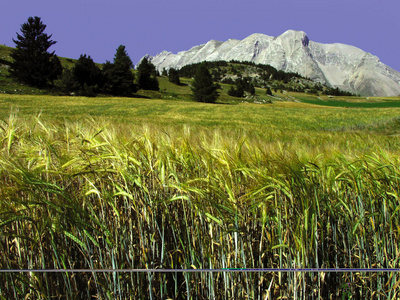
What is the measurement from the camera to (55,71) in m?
50.5

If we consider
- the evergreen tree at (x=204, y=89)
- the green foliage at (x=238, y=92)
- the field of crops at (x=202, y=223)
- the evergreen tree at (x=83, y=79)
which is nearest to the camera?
the field of crops at (x=202, y=223)

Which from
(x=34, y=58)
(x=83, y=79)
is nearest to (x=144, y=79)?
(x=83, y=79)

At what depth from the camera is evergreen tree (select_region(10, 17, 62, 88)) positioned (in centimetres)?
4681

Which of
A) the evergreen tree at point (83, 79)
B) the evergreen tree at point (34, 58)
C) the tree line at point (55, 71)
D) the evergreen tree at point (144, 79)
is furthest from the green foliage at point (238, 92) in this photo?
the evergreen tree at point (34, 58)

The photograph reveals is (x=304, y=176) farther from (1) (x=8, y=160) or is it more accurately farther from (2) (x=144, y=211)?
(1) (x=8, y=160)

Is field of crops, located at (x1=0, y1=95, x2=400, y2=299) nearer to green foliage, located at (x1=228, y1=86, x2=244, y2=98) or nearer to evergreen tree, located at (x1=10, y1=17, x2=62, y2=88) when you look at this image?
evergreen tree, located at (x1=10, y1=17, x2=62, y2=88)

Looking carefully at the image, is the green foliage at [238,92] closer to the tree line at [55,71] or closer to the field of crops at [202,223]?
the tree line at [55,71]

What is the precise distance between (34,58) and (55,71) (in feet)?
12.0

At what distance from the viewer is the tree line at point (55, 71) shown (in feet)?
149

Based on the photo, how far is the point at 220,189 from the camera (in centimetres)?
213

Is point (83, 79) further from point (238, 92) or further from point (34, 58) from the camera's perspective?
point (238, 92)

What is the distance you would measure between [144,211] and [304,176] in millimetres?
1263

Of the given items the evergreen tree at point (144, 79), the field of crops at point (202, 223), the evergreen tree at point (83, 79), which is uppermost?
the evergreen tree at point (144, 79)

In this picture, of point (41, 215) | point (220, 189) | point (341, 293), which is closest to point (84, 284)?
point (41, 215)
